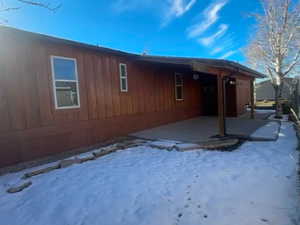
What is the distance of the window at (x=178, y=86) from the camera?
9297 mm

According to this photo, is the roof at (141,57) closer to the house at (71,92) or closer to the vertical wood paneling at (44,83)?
the house at (71,92)

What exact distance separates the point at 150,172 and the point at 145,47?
2264 centimetres

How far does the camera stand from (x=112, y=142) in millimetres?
6137

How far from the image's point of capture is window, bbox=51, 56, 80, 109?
4.81m

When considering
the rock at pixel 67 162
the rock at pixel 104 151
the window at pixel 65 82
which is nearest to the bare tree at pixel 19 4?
the window at pixel 65 82

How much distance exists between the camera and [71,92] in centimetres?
519

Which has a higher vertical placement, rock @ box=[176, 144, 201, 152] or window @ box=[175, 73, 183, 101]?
window @ box=[175, 73, 183, 101]

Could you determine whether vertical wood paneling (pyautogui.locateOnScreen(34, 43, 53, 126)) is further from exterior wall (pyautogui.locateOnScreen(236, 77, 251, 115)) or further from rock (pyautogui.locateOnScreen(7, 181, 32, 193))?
exterior wall (pyautogui.locateOnScreen(236, 77, 251, 115))

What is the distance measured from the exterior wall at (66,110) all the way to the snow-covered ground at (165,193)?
1.03 metres

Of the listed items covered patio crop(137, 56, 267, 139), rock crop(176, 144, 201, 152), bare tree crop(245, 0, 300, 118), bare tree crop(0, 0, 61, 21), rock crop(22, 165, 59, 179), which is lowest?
rock crop(22, 165, 59, 179)

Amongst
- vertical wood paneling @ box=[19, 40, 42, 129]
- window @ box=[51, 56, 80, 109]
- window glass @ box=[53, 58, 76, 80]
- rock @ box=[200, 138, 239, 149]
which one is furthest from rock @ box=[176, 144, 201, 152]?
vertical wood paneling @ box=[19, 40, 42, 129]

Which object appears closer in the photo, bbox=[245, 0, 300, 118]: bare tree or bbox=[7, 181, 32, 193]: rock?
bbox=[7, 181, 32, 193]: rock

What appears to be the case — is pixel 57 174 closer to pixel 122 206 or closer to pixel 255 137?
pixel 122 206

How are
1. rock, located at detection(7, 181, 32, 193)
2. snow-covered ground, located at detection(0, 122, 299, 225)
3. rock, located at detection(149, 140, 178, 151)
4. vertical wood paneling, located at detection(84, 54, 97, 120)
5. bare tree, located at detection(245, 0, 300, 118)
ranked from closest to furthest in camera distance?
snow-covered ground, located at detection(0, 122, 299, 225) → rock, located at detection(7, 181, 32, 193) → rock, located at detection(149, 140, 178, 151) → vertical wood paneling, located at detection(84, 54, 97, 120) → bare tree, located at detection(245, 0, 300, 118)
